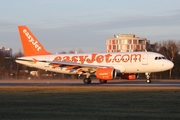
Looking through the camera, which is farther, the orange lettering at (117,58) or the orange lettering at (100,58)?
the orange lettering at (100,58)

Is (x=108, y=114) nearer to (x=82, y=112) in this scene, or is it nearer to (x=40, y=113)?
(x=82, y=112)

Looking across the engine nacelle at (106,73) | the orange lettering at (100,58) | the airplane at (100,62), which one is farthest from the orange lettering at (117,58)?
the engine nacelle at (106,73)

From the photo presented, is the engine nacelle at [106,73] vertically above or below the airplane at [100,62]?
below

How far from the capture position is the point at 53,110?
1753 cm

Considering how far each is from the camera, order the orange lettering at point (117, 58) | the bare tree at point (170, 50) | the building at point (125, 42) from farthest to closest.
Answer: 1. the building at point (125, 42)
2. the bare tree at point (170, 50)
3. the orange lettering at point (117, 58)

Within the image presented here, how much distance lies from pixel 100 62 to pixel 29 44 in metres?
11.0

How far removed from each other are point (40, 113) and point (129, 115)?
3.46 meters

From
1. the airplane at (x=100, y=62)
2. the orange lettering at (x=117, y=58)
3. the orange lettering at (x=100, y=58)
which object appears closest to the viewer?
the airplane at (x=100, y=62)

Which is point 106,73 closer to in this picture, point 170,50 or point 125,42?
point 170,50

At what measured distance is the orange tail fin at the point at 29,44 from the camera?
53906 mm

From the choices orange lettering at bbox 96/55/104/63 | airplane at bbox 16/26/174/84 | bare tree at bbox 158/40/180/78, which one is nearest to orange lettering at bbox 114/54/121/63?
airplane at bbox 16/26/174/84

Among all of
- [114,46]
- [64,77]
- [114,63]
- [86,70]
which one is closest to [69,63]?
[86,70]

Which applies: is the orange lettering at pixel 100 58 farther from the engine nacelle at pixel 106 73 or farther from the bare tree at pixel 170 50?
the bare tree at pixel 170 50

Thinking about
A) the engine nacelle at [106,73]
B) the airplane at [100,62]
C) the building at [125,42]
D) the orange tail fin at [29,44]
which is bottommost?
the engine nacelle at [106,73]
